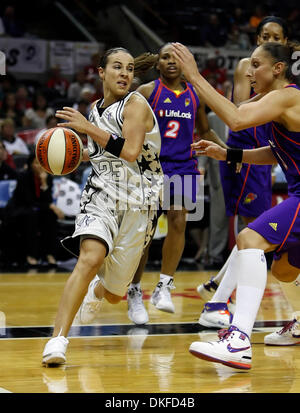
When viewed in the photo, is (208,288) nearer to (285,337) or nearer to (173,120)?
(285,337)

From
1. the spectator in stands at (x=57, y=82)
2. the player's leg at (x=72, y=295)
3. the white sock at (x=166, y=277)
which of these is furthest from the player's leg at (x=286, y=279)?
the spectator in stands at (x=57, y=82)

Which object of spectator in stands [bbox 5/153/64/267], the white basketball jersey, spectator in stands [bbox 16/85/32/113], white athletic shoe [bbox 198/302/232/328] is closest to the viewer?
the white basketball jersey

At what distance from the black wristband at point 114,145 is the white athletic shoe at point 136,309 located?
1.71 meters

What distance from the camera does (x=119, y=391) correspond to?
3.58 metres

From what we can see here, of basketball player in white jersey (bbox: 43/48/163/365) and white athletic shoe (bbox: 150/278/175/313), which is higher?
basketball player in white jersey (bbox: 43/48/163/365)

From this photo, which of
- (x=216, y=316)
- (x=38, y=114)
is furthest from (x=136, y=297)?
(x=38, y=114)

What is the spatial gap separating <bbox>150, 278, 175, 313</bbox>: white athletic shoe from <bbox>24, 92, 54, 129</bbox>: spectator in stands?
24.4ft

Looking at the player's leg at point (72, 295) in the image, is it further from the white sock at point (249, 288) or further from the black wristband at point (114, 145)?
the white sock at point (249, 288)

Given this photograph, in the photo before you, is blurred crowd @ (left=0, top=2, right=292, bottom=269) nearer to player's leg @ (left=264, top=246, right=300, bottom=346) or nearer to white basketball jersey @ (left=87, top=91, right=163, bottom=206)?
white basketball jersey @ (left=87, top=91, right=163, bottom=206)

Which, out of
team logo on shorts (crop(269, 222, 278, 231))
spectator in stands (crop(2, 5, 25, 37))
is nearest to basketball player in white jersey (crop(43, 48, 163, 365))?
team logo on shorts (crop(269, 222, 278, 231))

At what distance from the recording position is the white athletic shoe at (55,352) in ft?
13.5

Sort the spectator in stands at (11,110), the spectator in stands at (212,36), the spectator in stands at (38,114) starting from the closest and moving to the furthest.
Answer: the spectator in stands at (38,114), the spectator in stands at (11,110), the spectator in stands at (212,36)

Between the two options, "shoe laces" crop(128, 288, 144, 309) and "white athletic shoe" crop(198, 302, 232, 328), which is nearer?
"white athletic shoe" crop(198, 302, 232, 328)

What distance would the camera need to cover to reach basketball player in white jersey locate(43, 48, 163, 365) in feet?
14.5
